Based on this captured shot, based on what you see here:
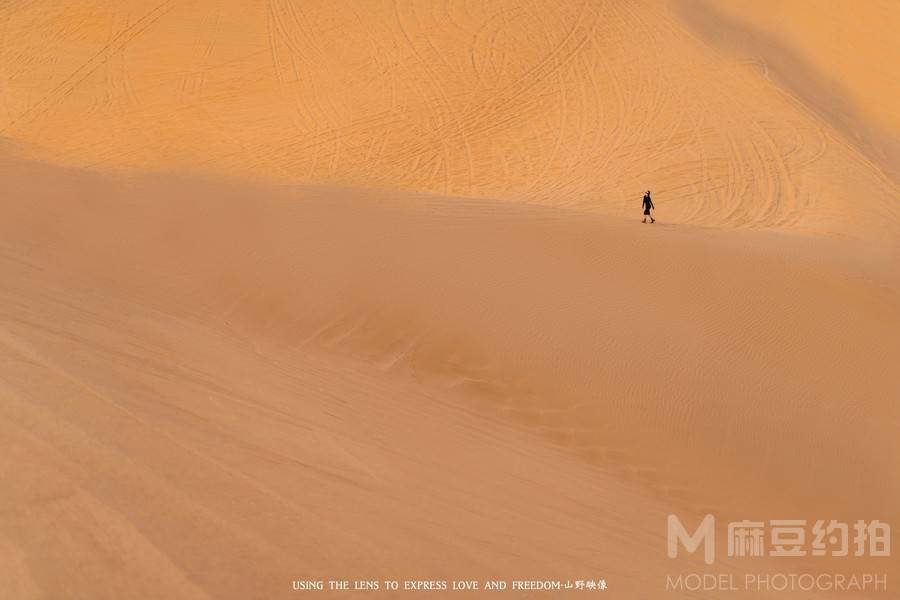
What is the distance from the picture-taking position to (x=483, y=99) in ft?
67.1

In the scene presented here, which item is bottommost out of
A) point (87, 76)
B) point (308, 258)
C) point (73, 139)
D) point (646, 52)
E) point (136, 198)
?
point (308, 258)

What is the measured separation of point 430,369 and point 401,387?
0.49 m

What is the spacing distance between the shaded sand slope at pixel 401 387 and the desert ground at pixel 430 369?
0.03 m

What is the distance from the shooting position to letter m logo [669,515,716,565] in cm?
637

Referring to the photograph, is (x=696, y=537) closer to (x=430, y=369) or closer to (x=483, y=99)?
(x=430, y=369)

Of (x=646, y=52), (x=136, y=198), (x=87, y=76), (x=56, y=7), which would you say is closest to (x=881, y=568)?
(x=136, y=198)

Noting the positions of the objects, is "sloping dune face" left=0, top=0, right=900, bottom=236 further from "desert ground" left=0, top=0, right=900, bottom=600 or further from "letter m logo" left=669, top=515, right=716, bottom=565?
"letter m logo" left=669, top=515, right=716, bottom=565

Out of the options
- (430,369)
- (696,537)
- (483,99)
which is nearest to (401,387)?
(430,369)

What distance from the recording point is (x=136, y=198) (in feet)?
33.7

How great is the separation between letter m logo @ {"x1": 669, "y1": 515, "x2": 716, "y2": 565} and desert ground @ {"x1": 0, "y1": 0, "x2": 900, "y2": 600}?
0.11 meters

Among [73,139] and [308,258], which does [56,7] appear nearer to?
[73,139]

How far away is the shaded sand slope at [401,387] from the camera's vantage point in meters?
4.48

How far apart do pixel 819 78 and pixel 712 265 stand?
14.9m

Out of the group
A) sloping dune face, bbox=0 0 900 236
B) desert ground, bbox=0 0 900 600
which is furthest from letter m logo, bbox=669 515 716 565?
sloping dune face, bbox=0 0 900 236
